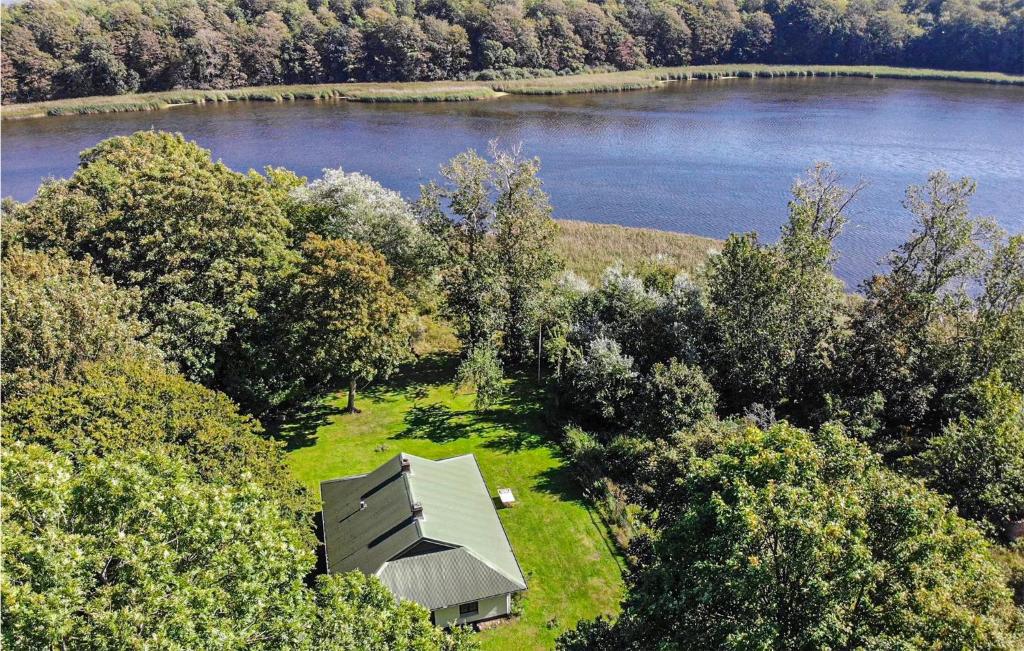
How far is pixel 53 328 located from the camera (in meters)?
27.4

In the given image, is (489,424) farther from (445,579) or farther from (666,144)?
(666,144)

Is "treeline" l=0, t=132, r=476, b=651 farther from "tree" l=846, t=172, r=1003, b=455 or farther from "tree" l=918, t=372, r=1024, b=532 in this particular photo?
"tree" l=846, t=172, r=1003, b=455

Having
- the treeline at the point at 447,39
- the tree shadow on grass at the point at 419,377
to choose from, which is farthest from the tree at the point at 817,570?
the treeline at the point at 447,39

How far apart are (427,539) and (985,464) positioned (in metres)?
21.7

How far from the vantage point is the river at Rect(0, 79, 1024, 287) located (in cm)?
7331

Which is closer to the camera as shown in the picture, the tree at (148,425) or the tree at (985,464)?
the tree at (148,425)

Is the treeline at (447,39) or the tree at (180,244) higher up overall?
the treeline at (447,39)

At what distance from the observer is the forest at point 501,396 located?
15633mm

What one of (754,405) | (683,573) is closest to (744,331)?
(754,405)

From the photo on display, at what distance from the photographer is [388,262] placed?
45344 mm

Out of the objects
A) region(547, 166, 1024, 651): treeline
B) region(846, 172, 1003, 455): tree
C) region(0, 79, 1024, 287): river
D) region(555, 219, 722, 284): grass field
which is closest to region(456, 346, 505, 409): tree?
region(547, 166, 1024, 651): treeline

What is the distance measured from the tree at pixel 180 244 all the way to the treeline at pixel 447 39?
107 meters

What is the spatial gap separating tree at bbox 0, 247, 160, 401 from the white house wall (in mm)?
17313

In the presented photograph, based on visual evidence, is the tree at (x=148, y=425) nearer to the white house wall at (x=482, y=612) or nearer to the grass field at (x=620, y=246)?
the white house wall at (x=482, y=612)
